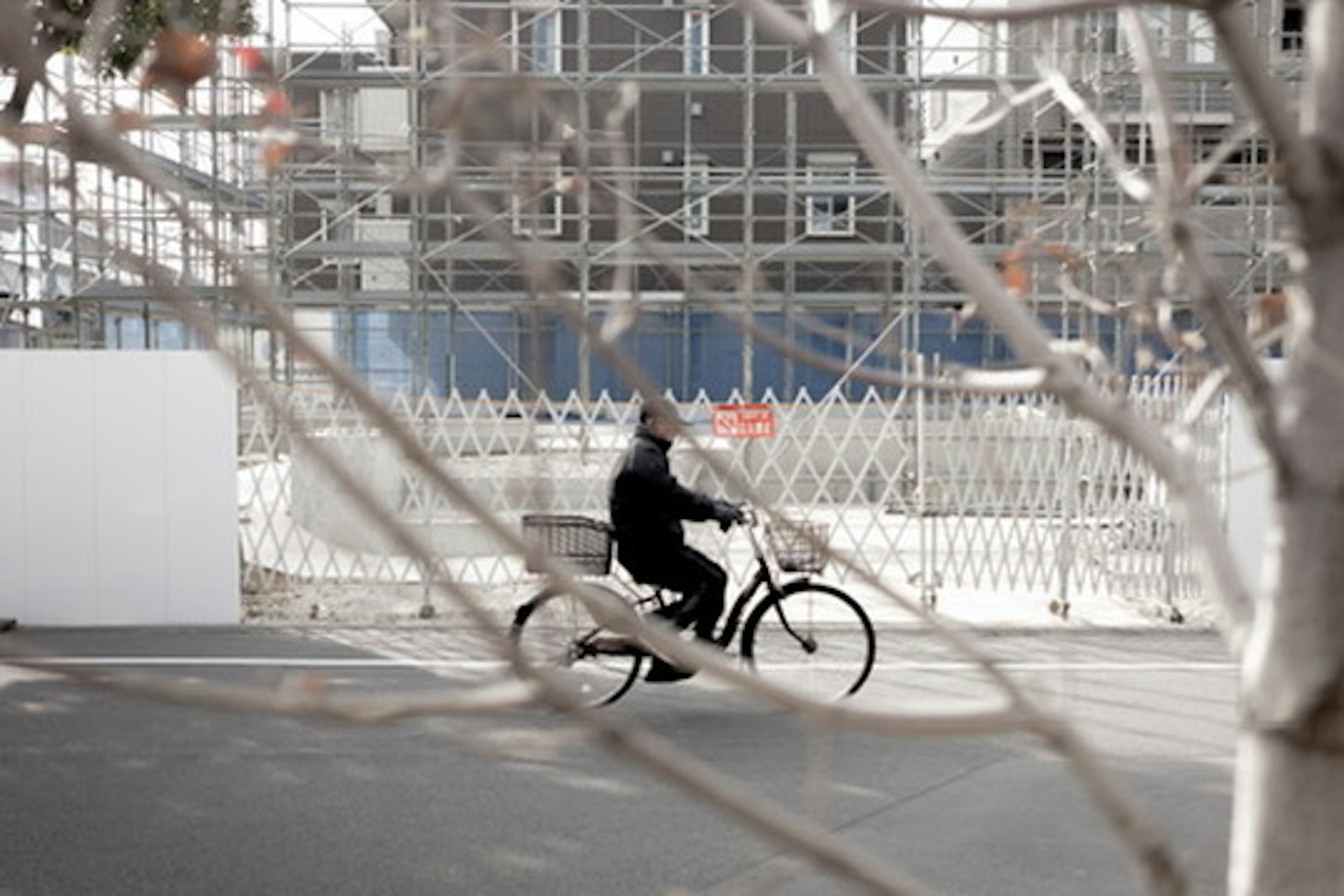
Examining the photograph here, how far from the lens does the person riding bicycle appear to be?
643cm

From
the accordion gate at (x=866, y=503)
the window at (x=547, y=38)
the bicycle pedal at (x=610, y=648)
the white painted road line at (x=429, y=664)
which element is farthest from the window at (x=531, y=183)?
the window at (x=547, y=38)

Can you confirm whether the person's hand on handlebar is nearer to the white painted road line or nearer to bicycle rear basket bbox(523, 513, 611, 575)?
bicycle rear basket bbox(523, 513, 611, 575)

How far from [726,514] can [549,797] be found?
1.42 metres

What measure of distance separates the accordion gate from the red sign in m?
0.09

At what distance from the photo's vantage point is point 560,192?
1.55m

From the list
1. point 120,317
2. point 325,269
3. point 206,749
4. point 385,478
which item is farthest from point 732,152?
point 206,749

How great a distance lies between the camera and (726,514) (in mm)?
6426

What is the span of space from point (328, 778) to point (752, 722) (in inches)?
68.6

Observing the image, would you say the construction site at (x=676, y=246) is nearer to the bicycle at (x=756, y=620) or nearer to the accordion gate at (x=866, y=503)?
the accordion gate at (x=866, y=503)

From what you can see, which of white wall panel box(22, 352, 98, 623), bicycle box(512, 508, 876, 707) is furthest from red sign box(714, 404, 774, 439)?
white wall panel box(22, 352, 98, 623)

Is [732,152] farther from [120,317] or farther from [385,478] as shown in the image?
[385,478]

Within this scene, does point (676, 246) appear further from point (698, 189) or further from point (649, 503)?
point (649, 503)

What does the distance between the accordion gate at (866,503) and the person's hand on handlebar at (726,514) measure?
190 centimetres

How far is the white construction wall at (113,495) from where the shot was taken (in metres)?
9.07
